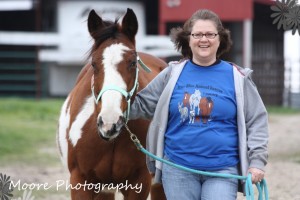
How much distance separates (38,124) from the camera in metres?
13.4

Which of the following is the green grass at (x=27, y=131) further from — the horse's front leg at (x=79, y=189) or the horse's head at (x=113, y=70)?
the horse's head at (x=113, y=70)

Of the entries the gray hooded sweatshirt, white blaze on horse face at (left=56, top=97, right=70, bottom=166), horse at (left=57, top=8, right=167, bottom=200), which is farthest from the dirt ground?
the gray hooded sweatshirt

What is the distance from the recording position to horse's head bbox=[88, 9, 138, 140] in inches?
146

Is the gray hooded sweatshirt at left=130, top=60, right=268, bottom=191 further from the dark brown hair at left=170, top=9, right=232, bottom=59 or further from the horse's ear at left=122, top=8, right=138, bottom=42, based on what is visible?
the horse's ear at left=122, top=8, right=138, bottom=42

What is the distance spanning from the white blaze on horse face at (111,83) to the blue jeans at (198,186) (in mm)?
446

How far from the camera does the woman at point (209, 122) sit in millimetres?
3684

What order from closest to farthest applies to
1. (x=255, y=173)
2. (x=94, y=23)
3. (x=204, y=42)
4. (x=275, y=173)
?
(x=255, y=173) < (x=204, y=42) < (x=94, y=23) < (x=275, y=173)

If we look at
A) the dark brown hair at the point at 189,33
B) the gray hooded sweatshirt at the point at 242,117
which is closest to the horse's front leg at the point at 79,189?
the gray hooded sweatshirt at the point at 242,117

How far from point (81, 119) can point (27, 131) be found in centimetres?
776

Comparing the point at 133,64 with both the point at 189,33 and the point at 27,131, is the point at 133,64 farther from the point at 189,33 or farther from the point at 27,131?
the point at 27,131

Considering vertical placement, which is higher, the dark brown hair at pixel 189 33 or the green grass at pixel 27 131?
the dark brown hair at pixel 189 33

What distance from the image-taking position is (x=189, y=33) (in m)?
3.96

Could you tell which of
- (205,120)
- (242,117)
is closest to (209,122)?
(205,120)

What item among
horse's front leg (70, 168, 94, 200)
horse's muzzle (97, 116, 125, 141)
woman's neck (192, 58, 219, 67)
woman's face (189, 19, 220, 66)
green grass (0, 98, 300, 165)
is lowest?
green grass (0, 98, 300, 165)
